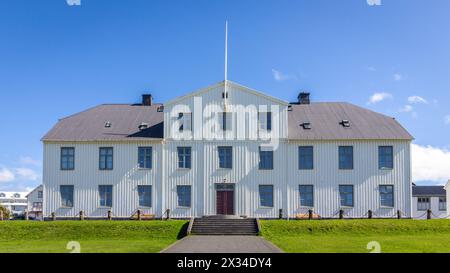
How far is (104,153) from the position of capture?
3341 cm

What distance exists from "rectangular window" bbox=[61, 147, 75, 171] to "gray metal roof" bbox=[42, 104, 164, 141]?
2.43 ft

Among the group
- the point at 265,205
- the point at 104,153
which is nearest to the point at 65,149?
the point at 104,153

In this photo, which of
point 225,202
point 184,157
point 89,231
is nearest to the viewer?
point 89,231

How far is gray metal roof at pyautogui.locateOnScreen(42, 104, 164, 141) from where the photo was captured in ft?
110

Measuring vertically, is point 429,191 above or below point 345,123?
below

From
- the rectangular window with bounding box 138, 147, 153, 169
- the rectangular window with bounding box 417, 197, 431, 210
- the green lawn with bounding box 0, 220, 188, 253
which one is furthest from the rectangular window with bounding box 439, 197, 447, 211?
the green lawn with bounding box 0, 220, 188, 253

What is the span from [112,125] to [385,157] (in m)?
18.4

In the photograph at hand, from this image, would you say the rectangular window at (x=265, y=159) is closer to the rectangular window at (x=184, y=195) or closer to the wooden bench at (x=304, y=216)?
the wooden bench at (x=304, y=216)

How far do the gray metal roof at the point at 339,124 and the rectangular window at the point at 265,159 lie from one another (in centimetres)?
182

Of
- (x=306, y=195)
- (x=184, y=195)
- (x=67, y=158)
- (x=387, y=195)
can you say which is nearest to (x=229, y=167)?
(x=184, y=195)

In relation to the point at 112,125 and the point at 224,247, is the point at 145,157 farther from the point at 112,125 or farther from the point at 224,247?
the point at 224,247

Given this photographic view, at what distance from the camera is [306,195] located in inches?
1297

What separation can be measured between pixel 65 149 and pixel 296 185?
15.3 metres
